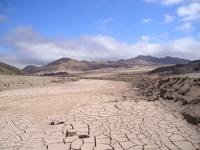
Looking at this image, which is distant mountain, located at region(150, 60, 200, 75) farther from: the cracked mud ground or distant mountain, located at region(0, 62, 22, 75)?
distant mountain, located at region(0, 62, 22, 75)

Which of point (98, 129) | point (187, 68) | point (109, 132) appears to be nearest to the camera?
point (109, 132)

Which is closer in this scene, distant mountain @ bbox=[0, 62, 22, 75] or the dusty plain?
the dusty plain

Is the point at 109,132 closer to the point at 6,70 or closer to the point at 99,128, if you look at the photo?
the point at 99,128

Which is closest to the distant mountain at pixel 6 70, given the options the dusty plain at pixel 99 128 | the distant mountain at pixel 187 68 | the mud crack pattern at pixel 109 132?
the distant mountain at pixel 187 68

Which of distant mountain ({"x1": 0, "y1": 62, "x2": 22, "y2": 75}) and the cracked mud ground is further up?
distant mountain ({"x1": 0, "y1": 62, "x2": 22, "y2": 75})

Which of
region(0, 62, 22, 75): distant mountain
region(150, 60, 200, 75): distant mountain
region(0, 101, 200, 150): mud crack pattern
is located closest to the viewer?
region(0, 101, 200, 150): mud crack pattern

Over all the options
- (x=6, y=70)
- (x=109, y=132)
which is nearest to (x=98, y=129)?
(x=109, y=132)

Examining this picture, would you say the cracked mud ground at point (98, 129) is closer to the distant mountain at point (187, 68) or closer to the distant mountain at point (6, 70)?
the distant mountain at point (187, 68)

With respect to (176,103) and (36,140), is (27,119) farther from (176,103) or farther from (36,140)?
(176,103)

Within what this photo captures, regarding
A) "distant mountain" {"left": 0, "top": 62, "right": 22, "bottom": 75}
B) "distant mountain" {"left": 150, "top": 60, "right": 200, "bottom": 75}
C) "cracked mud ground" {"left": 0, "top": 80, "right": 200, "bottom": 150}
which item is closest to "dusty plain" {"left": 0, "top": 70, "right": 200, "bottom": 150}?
"cracked mud ground" {"left": 0, "top": 80, "right": 200, "bottom": 150}

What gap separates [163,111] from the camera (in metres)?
8.50

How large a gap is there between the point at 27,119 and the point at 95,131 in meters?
2.52

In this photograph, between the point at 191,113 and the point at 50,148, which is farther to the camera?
the point at 191,113

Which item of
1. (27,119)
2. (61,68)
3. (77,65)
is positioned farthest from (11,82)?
(77,65)
